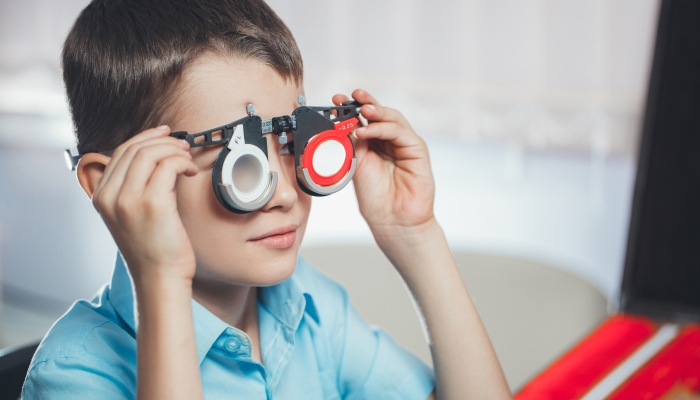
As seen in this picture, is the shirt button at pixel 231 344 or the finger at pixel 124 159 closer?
the finger at pixel 124 159

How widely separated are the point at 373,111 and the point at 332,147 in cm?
9

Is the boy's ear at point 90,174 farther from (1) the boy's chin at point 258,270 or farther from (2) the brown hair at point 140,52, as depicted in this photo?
(1) the boy's chin at point 258,270

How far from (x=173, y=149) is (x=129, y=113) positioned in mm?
106

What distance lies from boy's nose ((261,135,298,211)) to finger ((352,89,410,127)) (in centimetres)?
13

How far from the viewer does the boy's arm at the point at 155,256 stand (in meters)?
0.49

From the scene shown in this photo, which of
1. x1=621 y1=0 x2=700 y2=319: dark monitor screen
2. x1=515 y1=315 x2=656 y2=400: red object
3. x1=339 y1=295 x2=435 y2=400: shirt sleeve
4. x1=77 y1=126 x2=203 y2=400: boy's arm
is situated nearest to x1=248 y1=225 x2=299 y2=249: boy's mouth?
x1=77 y1=126 x2=203 y2=400: boy's arm

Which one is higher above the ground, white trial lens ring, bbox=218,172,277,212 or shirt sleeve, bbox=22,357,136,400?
white trial lens ring, bbox=218,172,277,212

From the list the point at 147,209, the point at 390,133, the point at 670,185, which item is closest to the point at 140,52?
the point at 147,209

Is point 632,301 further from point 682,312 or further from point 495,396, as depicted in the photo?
point 495,396

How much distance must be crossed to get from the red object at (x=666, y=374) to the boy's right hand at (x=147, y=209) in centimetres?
67

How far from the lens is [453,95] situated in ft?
5.98

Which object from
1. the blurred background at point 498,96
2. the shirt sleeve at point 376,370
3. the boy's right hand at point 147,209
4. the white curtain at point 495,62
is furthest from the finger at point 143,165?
the white curtain at point 495,62

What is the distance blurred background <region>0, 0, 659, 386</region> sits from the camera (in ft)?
5.32

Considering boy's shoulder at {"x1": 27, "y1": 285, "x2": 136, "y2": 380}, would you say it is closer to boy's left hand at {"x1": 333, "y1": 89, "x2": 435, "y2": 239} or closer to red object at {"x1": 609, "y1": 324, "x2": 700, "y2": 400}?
boy's left hand at {"x1": 333, "y1": 89, "x2": 435, "y2": 239}
